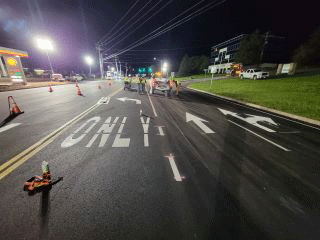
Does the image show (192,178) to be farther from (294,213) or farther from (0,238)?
(0,238)

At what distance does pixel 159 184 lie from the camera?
3658mm

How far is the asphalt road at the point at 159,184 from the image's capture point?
2645 mm

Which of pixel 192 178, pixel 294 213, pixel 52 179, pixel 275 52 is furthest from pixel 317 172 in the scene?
pixel 275 52

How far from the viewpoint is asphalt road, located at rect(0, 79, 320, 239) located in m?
2.64

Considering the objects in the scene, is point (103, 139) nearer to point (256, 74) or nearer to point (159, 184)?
point (159, 184)

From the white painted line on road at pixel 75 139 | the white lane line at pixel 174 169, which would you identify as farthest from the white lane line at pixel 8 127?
the white lane line at pixel 174 169

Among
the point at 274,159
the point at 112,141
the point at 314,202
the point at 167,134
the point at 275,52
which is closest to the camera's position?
the point at 314,202

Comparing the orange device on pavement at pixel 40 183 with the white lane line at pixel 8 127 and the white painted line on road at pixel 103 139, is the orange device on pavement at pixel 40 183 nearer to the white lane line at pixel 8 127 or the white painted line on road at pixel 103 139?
the white painted line on road at pixel 103 139

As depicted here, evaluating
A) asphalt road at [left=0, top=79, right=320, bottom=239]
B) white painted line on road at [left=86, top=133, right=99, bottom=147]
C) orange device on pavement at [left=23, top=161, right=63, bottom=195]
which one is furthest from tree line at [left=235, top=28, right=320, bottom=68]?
orange device on pavement at [left=23, top=161, right=63, bottom=195]

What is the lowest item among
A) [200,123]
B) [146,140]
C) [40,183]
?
[200,123]

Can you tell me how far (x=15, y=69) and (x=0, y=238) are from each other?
3466 centimetres

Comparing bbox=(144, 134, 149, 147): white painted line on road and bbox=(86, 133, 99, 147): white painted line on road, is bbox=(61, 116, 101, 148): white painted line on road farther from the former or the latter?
bbox=(144, 134, 149, 147): white painted line on road

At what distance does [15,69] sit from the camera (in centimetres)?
2770

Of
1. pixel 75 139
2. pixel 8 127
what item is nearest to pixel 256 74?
pixel 75 139
